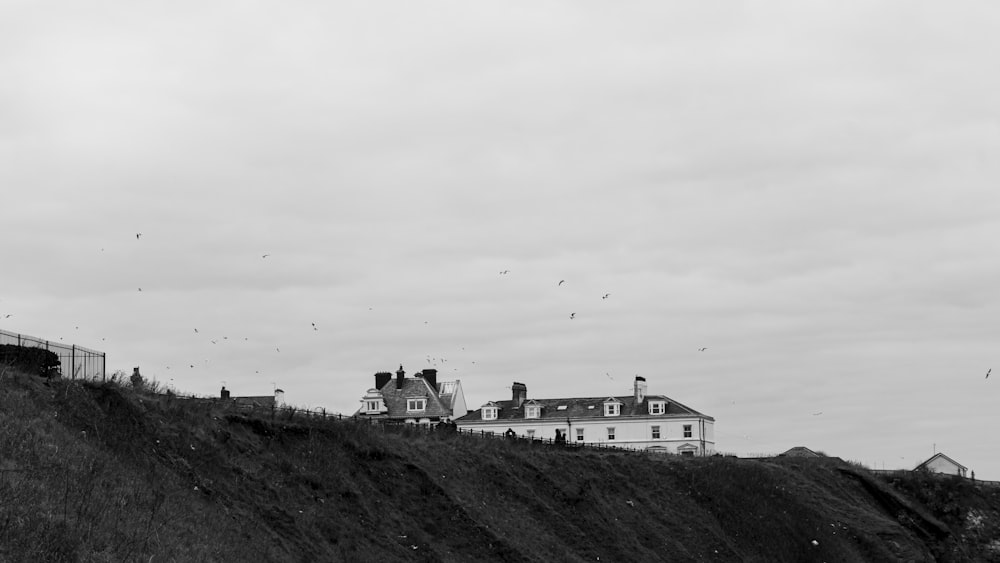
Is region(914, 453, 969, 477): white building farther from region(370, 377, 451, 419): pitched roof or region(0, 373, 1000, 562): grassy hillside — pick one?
region(370, 377, 451, 419): pitched roof

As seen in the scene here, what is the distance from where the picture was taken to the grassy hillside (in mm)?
27172

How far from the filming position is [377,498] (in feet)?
141

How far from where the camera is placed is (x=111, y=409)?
34750 millimetres

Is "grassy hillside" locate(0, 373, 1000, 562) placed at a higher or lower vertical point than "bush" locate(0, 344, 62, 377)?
lower

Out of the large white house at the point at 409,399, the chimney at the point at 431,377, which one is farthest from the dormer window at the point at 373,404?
the chimney at the point at 431,377

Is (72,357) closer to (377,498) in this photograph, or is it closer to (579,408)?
(377,498)

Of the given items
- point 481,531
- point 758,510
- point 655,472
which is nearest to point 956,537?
point 758,510

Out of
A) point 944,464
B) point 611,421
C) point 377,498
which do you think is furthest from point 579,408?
point 377,498

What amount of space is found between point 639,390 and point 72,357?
272 ft

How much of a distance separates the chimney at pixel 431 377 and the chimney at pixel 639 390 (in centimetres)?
2164

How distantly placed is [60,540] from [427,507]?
897 inches

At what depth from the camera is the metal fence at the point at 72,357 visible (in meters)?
Result: 36.2

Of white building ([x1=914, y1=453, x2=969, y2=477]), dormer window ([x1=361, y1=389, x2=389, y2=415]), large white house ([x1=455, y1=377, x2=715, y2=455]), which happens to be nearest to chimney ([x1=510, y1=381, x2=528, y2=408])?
large white house ([x1=455, y1=377, x2=715, y2=455])

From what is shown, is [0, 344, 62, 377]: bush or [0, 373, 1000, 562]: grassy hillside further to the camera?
[0, 344, 62, 377]: bush
